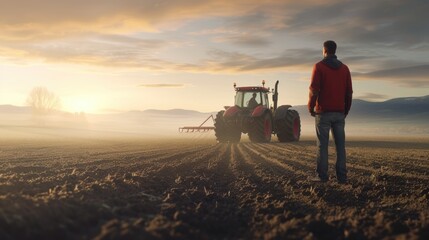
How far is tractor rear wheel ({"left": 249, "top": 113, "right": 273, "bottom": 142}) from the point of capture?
18297 millimetres

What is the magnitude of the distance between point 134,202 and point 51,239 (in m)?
1.44

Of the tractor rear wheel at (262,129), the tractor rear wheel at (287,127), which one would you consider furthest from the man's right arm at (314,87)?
the tractor rear wheel at (287,127)

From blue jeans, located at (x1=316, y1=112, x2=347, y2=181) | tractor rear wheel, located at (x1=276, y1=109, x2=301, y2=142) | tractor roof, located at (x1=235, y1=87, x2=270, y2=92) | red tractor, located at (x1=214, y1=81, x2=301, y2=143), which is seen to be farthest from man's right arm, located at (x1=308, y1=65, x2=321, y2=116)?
tractor roof, located at (x1=235, y1=87, x2=270, y2=92)

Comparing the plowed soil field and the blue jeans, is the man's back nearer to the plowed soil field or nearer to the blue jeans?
the blue jeans

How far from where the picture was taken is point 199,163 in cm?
1052

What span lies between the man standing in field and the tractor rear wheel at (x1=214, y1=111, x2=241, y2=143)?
40.4ft

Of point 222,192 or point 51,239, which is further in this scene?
point 222,192

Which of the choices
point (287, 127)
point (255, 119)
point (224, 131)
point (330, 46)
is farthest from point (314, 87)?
point (224, 131)

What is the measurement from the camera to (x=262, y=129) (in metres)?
18.4

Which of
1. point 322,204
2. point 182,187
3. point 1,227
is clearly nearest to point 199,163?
point 182,187

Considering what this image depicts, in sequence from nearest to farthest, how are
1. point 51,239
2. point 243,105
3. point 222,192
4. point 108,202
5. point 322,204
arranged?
point 51,239 → point 108,202 → point 322,204 → point 222,192 → point 243,105

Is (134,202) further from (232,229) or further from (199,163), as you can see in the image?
(199,163)

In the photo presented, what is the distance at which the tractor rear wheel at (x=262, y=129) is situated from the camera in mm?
18297

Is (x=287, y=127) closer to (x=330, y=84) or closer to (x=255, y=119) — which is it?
(x=255, y=119)
